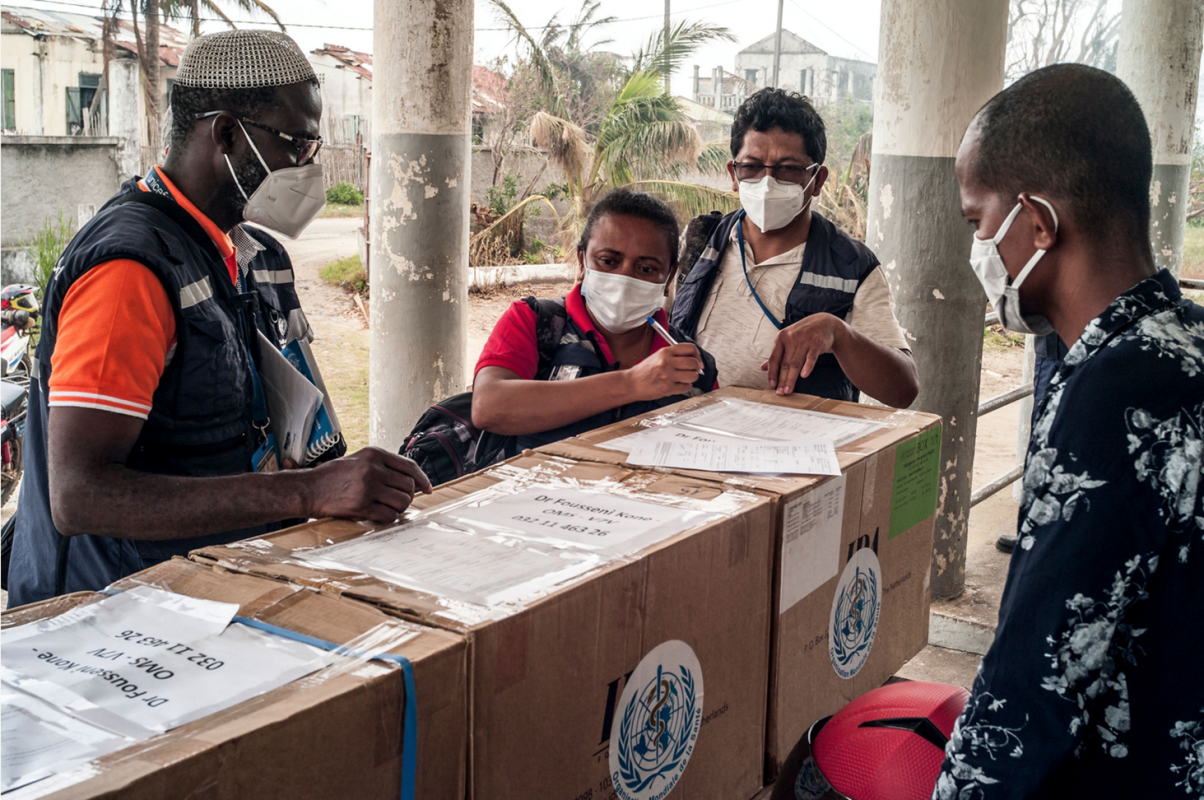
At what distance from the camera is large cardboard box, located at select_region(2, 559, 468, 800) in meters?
0.76

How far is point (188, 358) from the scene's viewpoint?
1.57 metres

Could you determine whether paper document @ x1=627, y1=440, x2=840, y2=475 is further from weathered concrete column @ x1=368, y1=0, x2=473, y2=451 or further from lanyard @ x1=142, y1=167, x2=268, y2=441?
weathered concrete column @ x1=368, y1=0, x2=473, y2=451

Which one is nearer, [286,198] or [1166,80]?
[286,198]

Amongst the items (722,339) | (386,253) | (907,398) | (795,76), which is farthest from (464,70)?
(795,76)

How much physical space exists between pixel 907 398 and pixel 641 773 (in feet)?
4.98

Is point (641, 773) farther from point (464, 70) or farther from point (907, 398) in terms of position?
point (464, 70)

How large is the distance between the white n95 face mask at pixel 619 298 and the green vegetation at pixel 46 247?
7984mm

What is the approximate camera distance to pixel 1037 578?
44.7 inches

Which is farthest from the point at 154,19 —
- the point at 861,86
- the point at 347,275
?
the point at 861,86

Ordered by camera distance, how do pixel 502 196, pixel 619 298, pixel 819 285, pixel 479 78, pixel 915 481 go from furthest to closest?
pixel 479 78, pixel 502 196, pixel 819 285, pixel 619 298, pixel 915 481

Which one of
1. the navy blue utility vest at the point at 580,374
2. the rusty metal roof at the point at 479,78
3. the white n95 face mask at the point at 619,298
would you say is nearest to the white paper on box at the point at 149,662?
the navy blue utility vest at the point at 580,374

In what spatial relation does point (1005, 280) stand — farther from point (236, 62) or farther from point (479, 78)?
point (479, 78)

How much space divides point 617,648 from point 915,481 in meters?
0.91

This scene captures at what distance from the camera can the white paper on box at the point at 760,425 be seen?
179cm
